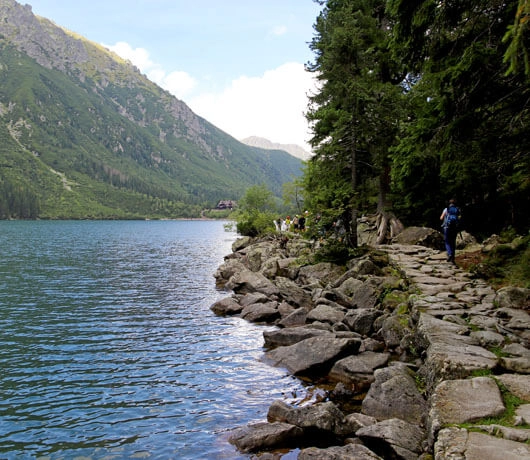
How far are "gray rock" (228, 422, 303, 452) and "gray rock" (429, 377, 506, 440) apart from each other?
2.88 m

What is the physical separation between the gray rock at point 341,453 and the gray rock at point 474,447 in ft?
5.26

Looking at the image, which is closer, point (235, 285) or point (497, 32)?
point (497, 32)

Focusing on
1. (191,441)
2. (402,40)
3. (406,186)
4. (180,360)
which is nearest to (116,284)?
(180,360)

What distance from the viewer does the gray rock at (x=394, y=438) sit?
6949 mm

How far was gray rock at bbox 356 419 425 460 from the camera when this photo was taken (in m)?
6.95

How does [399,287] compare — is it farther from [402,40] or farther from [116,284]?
[116,284]

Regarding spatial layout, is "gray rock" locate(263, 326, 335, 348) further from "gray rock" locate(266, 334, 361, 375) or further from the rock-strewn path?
the rock-strewn path

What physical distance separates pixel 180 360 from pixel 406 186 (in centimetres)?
1834

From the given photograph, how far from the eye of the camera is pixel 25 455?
816cm

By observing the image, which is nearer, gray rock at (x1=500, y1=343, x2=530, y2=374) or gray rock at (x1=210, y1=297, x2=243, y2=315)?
gray rock at (x1=500, y1=343, x2=530, y2=374)

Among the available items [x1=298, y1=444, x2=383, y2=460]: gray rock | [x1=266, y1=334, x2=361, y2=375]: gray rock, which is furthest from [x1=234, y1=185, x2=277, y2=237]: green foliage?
[x1=298, y1=444, x2=383, y2=460]: gray rock

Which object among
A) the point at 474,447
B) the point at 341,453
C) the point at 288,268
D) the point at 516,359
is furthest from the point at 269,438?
the point at 288,268

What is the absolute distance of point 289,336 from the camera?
1497cm

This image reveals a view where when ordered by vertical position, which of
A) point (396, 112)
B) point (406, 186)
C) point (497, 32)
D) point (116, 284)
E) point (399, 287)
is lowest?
point (116, 284)
